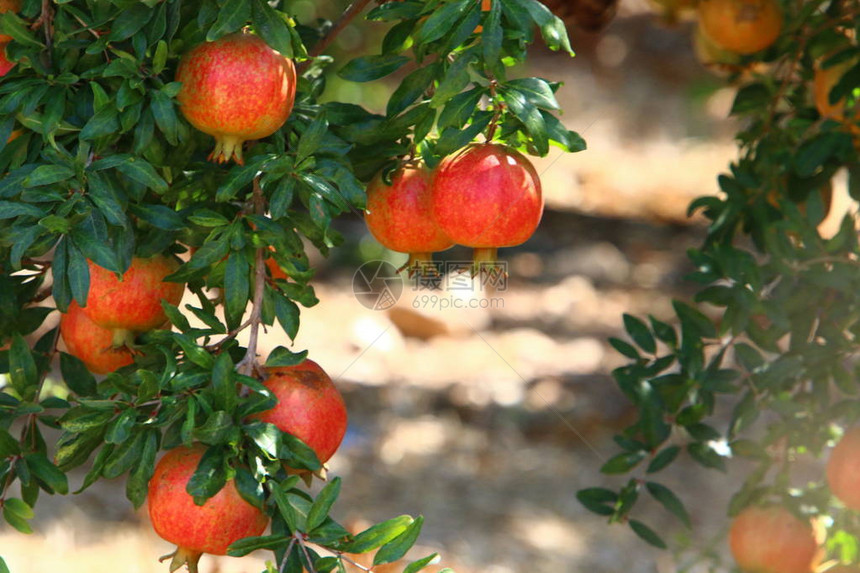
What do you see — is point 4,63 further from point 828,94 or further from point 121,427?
point 828,94

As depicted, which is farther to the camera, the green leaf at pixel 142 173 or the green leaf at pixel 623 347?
the green leaf at pixel 623 347

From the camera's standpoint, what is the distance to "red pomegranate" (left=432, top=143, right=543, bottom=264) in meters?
0.88

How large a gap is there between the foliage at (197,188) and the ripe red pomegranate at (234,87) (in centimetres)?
2

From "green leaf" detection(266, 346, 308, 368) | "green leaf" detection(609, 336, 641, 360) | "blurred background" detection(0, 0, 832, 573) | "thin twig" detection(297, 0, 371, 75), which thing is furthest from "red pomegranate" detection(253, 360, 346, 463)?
"blurred background" detection(0, 0, 832, 573)

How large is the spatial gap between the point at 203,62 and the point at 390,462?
217 cm

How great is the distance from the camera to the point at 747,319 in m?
1.36

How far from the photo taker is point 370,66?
98 cm

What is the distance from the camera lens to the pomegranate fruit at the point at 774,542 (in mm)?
1328

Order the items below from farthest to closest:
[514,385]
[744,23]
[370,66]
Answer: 1. [514,385]
2. [744,23]
3. [370,66]

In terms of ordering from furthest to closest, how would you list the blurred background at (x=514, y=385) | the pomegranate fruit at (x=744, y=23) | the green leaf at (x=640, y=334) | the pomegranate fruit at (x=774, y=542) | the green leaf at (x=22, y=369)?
the blurred background at (x=514, y=385)
the pomegranate fruit at (x=744, y=23)
the green leaf at (x=640, y=334)
the pomegranate fruit at (x=774, y=542)
the green leaf at (x=22, y=369)

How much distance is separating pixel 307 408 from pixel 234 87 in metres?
0.30

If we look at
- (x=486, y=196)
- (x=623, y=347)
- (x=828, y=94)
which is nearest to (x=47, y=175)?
(x=486, y=196)

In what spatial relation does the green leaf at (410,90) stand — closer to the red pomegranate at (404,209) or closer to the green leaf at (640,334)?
the red pomegranate at (404,209)

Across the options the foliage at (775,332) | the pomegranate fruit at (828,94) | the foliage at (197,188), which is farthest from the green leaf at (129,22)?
the pomegranate fruit at (828,94)
